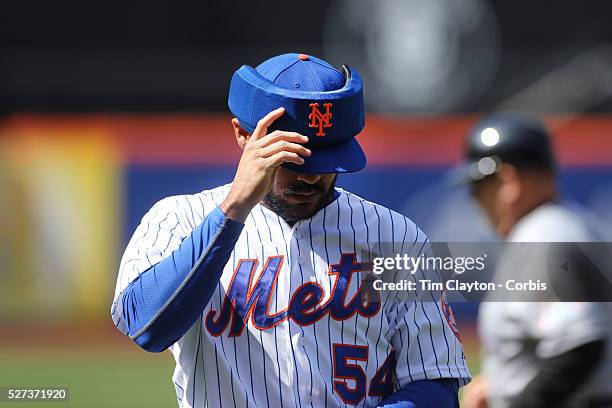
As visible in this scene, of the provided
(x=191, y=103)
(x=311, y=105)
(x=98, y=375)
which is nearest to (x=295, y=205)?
(x=311, y=105)

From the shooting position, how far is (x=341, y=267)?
5.80 feet

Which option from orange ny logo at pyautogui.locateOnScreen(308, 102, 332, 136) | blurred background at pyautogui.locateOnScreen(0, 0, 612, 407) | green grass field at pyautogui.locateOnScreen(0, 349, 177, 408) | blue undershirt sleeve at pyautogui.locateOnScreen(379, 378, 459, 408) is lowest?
blue undershirt sleeve at pyautogui.locateOnScreen(379, 378, 459, 408)

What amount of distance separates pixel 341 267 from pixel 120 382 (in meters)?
3.80

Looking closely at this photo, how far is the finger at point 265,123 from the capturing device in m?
1.61

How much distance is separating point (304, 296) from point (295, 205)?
6.0 inches

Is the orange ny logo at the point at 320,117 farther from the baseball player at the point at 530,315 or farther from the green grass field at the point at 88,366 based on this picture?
the green grass field at the point at 88,366

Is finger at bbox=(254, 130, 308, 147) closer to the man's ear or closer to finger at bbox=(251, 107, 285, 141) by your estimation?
finger at bbox=(251, 107, 285, 141)

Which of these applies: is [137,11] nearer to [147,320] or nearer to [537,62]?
[537,62]

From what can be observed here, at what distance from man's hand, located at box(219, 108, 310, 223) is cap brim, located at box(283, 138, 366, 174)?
0.23 ft

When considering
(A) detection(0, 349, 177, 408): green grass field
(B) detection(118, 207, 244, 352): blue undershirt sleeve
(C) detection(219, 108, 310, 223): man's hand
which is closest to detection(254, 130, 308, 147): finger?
(C) detection(219, 108, 310, 223): man's hand

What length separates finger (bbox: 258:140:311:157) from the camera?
1.57 meters

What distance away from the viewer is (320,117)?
1.67m

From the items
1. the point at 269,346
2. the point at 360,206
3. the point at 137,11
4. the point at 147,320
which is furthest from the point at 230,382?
the point at 137,11

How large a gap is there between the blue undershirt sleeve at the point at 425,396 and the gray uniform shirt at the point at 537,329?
1.29 feet
